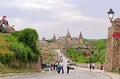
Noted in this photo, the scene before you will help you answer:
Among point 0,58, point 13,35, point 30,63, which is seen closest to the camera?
point 0,58

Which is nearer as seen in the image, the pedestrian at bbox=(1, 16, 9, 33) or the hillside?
the hillside

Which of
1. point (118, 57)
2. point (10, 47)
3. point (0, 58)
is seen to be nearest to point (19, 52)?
point (10, 47)

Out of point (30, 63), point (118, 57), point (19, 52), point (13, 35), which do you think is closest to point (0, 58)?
point (19, 52)

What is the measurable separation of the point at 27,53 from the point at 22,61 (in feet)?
6.46

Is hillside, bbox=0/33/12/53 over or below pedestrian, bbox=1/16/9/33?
below

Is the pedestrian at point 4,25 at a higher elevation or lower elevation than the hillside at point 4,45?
higher

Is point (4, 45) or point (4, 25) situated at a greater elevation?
point (4, 25)

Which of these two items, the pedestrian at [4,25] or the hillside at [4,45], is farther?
the pedestrian at [4,25]

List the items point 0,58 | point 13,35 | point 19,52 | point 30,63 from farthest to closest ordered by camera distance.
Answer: point 13,35, point 30,63, point 19,52, point 0,58

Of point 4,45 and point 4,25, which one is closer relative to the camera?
point 4,45

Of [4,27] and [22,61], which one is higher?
[4,27]

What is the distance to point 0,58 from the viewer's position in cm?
4047

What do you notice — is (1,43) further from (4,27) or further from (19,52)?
(4,27)

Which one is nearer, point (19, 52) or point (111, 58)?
point (19, 52)
